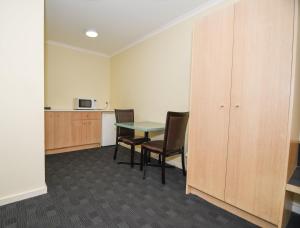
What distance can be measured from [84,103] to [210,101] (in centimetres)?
334

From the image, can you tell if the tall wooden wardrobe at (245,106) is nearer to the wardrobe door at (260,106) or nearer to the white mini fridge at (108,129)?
the wardrobe door at (260,106)

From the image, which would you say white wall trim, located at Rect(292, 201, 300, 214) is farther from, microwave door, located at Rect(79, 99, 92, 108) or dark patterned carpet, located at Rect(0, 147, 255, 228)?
microwave door, located at Rect(79, 99, 92, 108)

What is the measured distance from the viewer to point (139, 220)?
161 cm

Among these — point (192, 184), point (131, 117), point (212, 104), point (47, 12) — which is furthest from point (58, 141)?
point (212, 104)

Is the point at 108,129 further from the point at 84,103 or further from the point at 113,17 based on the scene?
the point at 113,17

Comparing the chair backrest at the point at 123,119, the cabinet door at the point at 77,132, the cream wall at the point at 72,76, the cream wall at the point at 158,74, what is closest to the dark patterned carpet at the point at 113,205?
the chair backrest at the point at 123,119

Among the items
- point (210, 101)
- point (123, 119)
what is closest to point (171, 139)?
point (210, 101)

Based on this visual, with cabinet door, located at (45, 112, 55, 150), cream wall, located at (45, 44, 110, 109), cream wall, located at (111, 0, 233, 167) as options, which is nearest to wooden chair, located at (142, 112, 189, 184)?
cream wall, located at (111, 0, 233, 167)

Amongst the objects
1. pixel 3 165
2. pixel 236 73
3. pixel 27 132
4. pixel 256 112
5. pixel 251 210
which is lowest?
pixel 251 210

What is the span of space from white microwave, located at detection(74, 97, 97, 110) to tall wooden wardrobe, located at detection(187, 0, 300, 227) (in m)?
3.05

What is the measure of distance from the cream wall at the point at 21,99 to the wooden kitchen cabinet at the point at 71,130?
172 centimetres

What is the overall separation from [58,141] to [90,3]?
8.77 feet

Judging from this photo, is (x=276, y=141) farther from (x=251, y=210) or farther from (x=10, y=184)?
(x=10, y=184)

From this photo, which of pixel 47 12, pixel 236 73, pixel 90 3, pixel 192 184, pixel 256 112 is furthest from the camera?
pixel 47 12
